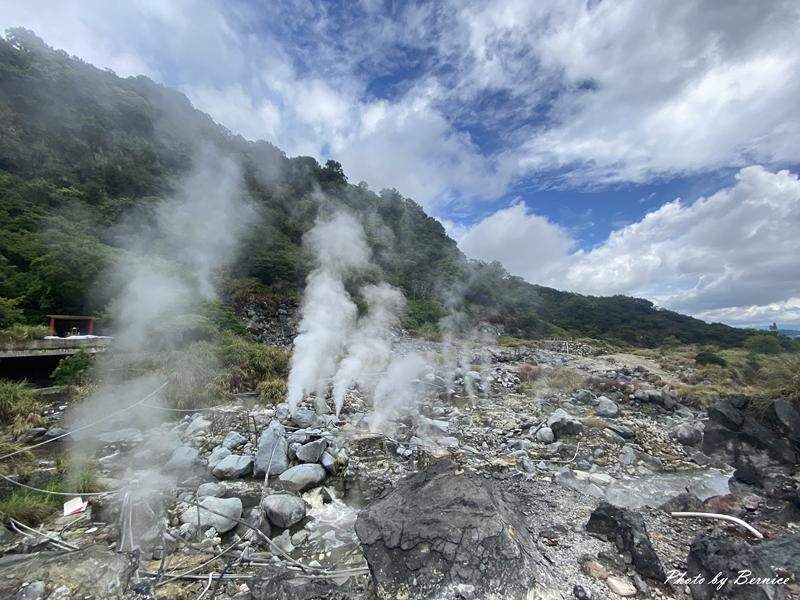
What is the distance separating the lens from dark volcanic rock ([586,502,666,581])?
263 cm

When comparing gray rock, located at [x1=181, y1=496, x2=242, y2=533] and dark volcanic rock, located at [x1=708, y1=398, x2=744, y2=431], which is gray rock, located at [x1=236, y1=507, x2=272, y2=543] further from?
dark volcanic rock, located at [x1=708, y1=398, x2=744, y2=431]

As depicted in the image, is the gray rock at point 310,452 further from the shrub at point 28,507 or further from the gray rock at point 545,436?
the gray rock at point 545,436

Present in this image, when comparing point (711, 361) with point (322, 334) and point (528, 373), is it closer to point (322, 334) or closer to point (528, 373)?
point (528, 373)

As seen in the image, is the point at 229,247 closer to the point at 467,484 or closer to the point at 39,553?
the point at 39,553

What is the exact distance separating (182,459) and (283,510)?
7.23 ft

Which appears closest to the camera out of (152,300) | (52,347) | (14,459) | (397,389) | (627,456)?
(14,459)

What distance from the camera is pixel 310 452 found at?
4.77 m

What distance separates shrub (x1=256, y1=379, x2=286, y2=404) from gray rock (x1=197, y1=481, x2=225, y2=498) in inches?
133

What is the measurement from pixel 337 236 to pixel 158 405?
1588 centimetres

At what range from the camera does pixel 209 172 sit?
32.6m

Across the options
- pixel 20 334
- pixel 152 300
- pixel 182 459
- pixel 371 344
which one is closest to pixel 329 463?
pixel 182 459

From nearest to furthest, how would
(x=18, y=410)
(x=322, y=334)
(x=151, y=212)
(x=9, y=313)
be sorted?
(x=18, y=410)
(x=9, y=313)
(x=322, y=334)
(x=151, y=212)

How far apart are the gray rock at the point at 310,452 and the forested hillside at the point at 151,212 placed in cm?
1006

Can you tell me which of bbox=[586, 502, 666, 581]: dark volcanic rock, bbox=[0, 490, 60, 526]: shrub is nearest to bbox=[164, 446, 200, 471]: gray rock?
bbox=[0, 490, 60, 526]: shrub
